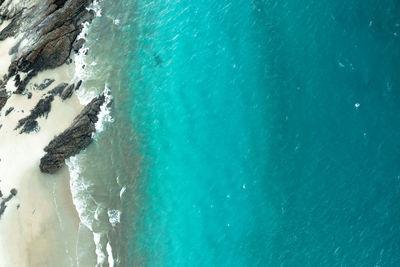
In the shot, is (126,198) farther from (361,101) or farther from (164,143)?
(361,101)

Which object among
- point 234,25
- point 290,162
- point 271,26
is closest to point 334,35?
point 271,26

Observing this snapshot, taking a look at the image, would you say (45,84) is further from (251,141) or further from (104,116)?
(251,141)

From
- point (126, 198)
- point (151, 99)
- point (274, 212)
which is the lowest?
point (274, 212)

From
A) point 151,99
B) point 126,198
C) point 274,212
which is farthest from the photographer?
point 151,99

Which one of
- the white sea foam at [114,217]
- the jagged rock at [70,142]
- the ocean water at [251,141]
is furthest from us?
the jagged rock at [70,142]

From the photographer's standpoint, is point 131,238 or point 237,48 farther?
point 237,48

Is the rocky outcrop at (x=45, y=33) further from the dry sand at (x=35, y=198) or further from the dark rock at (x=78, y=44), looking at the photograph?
the dry sand at (x=35, y=198)

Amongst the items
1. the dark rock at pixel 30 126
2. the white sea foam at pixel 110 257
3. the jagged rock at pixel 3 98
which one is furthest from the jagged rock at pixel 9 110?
the white sea foam at pixel 110 257
